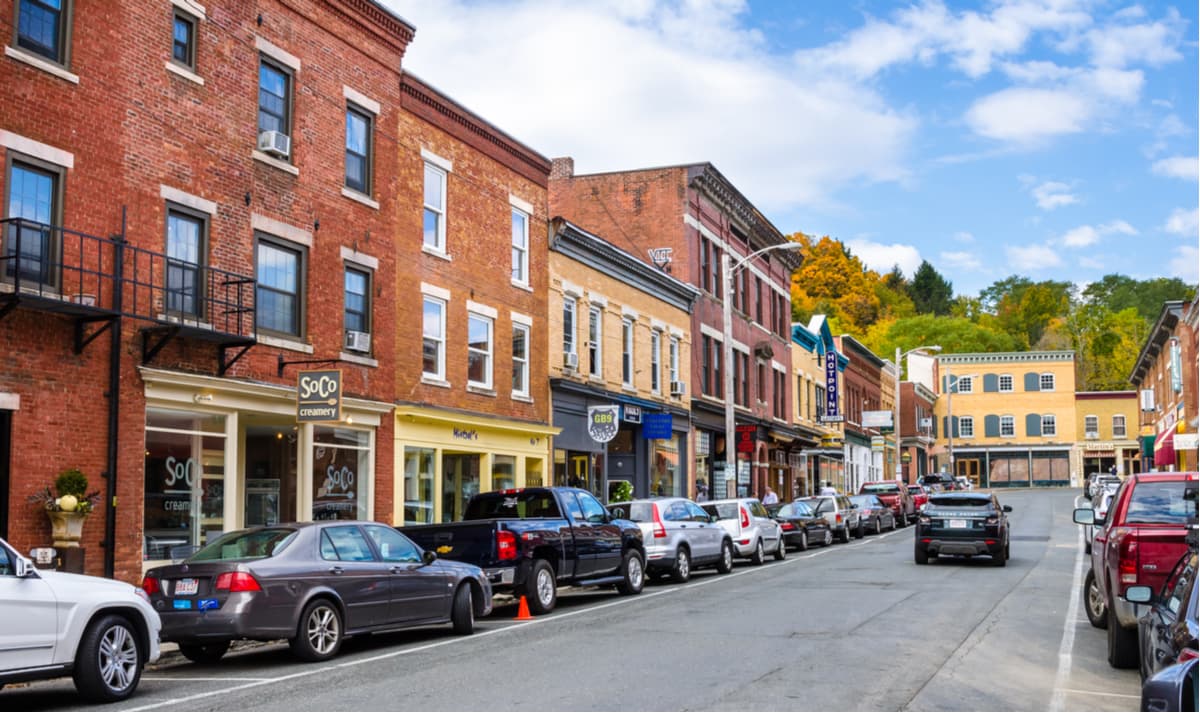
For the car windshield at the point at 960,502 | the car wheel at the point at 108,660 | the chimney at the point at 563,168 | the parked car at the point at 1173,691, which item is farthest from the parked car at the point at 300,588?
the chimney at the point at 563,168

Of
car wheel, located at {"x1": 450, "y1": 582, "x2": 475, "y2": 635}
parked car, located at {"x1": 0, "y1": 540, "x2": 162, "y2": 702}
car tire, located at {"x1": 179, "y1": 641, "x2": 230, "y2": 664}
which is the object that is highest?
parked car, located at {"x1": 0, "y1": 540, "x2": 162, "y2": 702}

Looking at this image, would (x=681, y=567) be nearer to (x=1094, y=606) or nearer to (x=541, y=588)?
(x=541, y=588)

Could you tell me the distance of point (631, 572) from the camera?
65.8 ft

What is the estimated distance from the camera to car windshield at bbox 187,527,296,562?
12.7 meters

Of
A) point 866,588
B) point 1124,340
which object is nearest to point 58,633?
point 866,588

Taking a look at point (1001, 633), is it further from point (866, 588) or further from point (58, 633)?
point (58, 633)

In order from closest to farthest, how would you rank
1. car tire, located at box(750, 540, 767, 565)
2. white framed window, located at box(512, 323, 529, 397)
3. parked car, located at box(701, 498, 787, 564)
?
parked car, located at box(701, 498, 787, 564) < car tire, located at box(750, 540, 767, 565) < white framed window, located at box(512, 323, 529, 397)

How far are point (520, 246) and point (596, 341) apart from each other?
14.9ft

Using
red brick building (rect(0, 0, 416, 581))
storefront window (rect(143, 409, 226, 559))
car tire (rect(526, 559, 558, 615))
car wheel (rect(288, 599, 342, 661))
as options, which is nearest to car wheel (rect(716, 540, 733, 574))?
red brick building (rect(0, 0, 416, 581))

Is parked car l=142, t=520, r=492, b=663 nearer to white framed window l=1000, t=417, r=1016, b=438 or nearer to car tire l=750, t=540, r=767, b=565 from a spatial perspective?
car tire l=750, t=540, r=767, b=565

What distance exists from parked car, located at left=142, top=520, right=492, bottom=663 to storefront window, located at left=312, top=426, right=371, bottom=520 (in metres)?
7.44

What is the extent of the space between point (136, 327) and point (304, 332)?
411 cm

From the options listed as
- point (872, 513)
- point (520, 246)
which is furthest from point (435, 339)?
point (872, 513)

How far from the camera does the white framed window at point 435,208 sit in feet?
83.6
